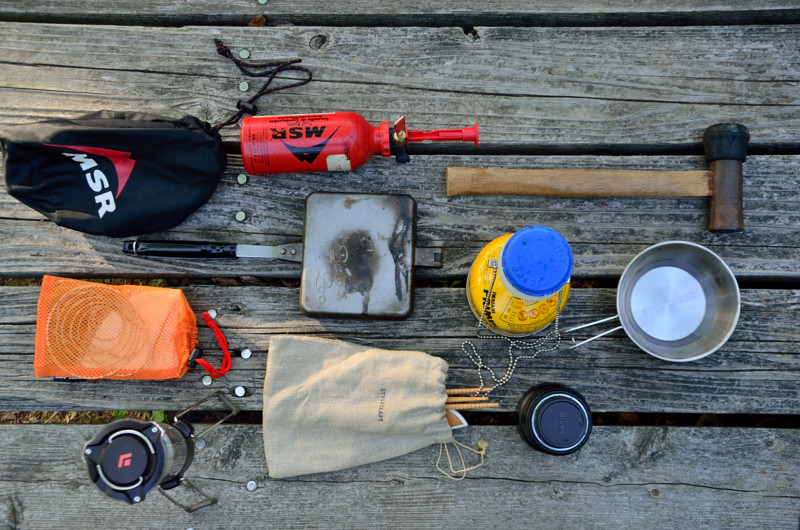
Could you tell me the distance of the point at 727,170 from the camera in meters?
1.65

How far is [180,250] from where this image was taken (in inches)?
66.3

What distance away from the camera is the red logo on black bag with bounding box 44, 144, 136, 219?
63.2 inches

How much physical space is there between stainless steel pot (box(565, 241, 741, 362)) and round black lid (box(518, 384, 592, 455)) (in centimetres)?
22

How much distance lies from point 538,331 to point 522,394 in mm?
229

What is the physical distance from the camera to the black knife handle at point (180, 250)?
1684 millimetres

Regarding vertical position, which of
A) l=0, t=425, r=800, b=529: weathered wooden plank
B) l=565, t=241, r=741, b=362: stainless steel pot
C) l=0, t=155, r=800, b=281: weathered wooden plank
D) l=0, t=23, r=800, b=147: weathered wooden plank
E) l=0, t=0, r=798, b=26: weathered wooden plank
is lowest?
l=0, t=425, r=800, b=529: weathered wooden plank

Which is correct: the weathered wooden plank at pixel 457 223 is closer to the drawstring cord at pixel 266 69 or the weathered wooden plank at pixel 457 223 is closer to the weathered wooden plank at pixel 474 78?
the weathered wooden plank at pixel 474 78

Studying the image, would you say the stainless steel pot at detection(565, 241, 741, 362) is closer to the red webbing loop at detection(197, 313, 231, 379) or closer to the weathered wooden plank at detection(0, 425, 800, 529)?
the weathered wooden plank at detection(0, 425, 800, 529)

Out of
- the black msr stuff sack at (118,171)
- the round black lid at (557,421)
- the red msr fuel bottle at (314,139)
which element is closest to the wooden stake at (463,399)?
the round black lid at (557,421)

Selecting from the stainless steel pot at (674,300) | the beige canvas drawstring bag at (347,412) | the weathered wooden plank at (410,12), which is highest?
the weathered wooden plank at (410,12)

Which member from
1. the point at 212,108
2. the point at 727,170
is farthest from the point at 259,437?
the point at 727,170

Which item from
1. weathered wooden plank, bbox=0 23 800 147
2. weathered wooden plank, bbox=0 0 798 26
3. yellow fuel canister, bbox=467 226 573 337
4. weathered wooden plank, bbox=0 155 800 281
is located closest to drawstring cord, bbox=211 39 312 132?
weathered wooden plank, bbox=0 23 800 147

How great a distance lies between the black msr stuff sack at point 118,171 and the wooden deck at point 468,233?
13 centimetres

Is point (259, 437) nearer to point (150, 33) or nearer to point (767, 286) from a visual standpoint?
point (150, 33)
